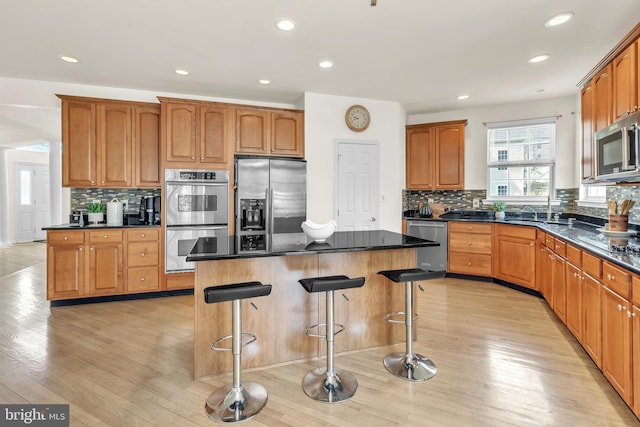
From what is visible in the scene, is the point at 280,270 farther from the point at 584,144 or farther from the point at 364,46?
the point at 584,144

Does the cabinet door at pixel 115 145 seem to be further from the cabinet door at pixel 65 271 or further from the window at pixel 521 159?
the window at pixel 521 159

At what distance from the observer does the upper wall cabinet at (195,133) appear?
13.3 feet

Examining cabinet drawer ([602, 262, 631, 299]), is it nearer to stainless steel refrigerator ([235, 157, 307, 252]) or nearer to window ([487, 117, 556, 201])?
stainless steel refrigerator ([235, 157, 307, 252])

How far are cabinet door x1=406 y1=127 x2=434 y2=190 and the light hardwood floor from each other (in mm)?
2383

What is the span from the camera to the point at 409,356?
2.37 meters

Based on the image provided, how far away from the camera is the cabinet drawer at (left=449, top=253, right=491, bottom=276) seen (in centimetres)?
466

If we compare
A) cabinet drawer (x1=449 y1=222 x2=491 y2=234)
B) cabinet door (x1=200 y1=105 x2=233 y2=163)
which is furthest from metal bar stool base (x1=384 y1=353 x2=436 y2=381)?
cabinet door (x1=200 y1=105 x2=233 y2=163)

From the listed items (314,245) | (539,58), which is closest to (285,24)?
(314,245)

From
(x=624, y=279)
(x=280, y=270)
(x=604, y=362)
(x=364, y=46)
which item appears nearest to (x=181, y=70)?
(x=364, y=46)

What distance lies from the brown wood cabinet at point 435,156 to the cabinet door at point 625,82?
2.49 meters

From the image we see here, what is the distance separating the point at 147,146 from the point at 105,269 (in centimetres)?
161

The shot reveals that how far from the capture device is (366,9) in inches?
98.2

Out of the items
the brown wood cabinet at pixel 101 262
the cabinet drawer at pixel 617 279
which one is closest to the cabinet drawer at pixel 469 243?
the cabinet drawer at pixel 617 279

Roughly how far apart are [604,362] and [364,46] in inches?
123
